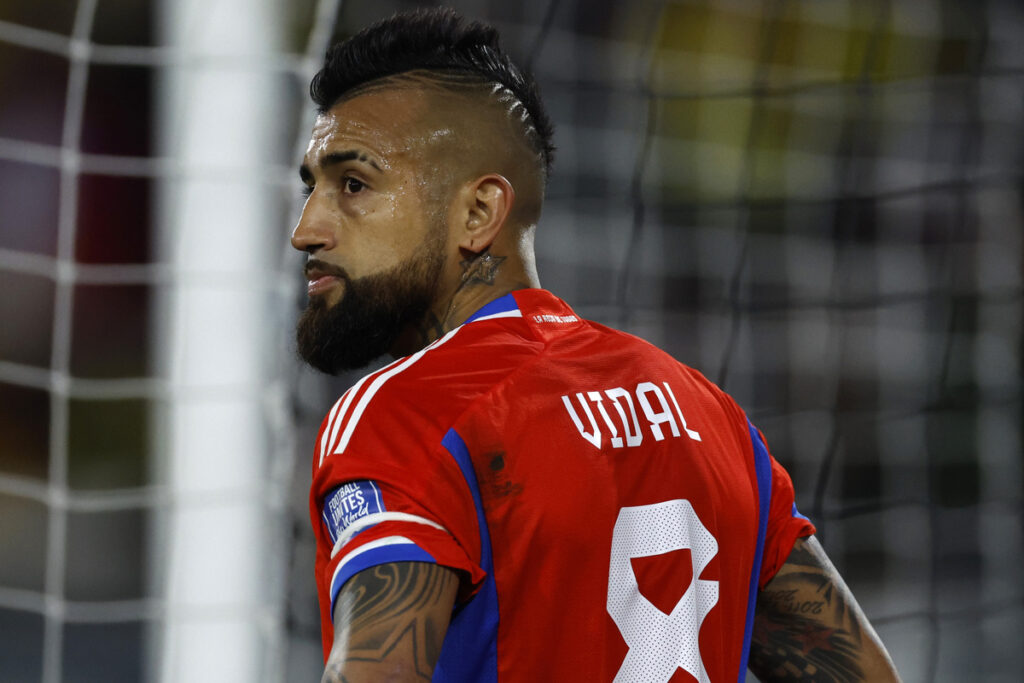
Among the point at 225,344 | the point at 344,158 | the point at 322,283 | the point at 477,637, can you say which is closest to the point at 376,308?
the point at 322,283

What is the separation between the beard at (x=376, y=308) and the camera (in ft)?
4.28

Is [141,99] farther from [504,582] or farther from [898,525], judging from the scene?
[898,525]

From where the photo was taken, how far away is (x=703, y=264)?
4.35 meters

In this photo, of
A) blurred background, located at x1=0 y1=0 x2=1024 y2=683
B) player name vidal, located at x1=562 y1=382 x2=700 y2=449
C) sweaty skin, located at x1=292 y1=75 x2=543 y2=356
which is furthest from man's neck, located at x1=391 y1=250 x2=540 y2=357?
blurred background, located at x1=0 y1=0 x2=1024 y2=683

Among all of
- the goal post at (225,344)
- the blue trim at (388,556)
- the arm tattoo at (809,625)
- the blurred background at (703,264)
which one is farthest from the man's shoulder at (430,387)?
the blurred background at (703,264)

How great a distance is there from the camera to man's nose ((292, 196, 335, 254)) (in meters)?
1.31

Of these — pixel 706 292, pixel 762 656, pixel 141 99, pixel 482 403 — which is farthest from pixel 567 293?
pixel 482 403

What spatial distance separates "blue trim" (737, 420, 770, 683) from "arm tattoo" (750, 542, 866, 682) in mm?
40

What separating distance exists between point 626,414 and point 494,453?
182 mm

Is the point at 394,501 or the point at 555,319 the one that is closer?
the point at 394,501

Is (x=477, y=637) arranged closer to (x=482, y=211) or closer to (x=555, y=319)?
(x=555, y=319)

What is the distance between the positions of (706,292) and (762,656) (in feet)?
10.0

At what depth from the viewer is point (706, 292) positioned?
4355 mm

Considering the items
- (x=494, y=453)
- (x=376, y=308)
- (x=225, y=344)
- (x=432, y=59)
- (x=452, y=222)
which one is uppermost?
(x=432, y=59)
